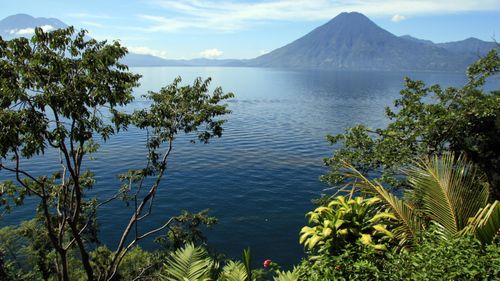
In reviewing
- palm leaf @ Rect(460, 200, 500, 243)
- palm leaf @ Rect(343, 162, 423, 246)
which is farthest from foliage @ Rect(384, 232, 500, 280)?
palm leaf @ Rect(343, 162, 423, 246)

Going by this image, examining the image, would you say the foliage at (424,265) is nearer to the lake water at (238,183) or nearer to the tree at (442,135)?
the tree at (442,135)

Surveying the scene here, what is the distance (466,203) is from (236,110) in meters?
92.2

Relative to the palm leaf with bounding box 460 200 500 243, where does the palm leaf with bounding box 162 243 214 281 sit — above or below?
below

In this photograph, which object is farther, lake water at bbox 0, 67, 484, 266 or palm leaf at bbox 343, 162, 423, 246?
lake water at bbox 0, 67, 484, 266

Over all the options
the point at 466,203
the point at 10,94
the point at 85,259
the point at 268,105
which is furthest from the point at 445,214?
the point at 268,105

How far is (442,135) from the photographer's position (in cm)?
1356

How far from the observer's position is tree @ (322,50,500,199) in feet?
41.6

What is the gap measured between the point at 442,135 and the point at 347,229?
8.39 meters

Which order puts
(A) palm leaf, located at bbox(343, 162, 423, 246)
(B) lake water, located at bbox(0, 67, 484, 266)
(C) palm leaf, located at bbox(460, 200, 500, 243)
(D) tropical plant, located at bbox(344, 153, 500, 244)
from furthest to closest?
(B) lake water, located at bbox(0, 67, 484, 266) → (A) palm leaf, located at bbox(343, 162, 423, 246) → (D) tropical plant, located at bbox(344, 153, 500, 244) → (C) palm leaf, located at bbox(460, 200, 500, 243)

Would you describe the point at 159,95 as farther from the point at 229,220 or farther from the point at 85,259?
the point at 229,220

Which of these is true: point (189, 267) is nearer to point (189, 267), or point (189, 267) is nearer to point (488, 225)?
point (189, 267)

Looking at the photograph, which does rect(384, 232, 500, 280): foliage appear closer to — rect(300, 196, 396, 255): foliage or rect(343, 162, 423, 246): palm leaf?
rect(300, 196, 396, 255): foliage

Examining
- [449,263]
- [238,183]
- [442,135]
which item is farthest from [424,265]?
[238,183]

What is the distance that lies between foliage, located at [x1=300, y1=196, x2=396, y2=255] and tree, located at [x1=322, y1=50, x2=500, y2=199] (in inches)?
227
